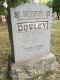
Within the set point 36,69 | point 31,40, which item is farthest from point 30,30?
point 36,69

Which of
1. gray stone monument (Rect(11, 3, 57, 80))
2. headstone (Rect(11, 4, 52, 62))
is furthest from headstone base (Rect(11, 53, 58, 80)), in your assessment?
headstone (Rect(11, 4, 52, 62))

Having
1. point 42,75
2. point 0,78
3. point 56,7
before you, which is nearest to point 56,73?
point 42,75

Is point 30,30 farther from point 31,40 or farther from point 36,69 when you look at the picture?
point 36,69

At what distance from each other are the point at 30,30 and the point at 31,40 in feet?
0.83

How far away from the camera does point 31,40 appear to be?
5.37 metres

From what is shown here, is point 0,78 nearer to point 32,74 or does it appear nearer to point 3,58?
point 32,74

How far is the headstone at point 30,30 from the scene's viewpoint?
16.6 ft

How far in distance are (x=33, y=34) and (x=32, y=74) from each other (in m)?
0.96

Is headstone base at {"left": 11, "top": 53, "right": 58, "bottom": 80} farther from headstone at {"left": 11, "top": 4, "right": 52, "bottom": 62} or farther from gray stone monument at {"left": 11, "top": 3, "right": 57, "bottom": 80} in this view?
headstone at {"left": 11, "top": 4, "right": 52, "bottom": 62}

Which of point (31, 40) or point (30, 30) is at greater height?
point (30, 30)

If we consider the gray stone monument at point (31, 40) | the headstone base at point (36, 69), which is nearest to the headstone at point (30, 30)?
the gray stone monument at point (31, 40)

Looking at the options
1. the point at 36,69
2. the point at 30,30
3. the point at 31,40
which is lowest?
the point at 36,69

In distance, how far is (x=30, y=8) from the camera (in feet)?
16.9

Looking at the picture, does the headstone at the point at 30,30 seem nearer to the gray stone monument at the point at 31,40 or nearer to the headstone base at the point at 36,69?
the gray stone monument at the point at 31,40
